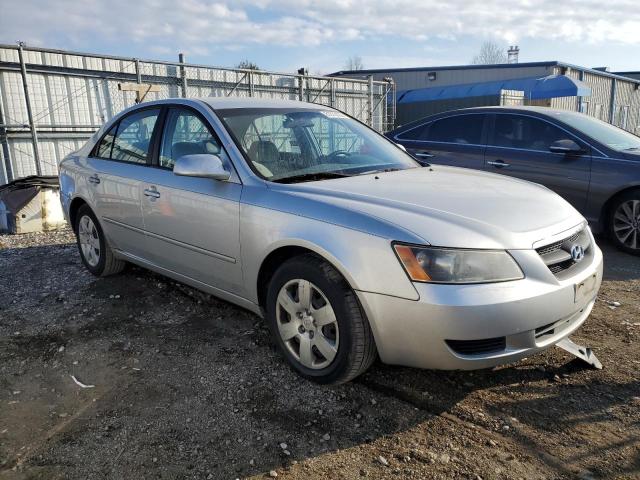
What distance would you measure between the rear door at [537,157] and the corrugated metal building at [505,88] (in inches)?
606

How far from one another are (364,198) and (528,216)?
90cm

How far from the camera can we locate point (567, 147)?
5.85m

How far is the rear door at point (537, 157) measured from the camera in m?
5.85

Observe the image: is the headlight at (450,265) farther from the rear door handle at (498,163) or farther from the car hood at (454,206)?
the rear door handle at (498,163)

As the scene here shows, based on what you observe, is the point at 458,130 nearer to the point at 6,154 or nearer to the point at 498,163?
the point at 498,163

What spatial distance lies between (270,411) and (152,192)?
195 centimetres

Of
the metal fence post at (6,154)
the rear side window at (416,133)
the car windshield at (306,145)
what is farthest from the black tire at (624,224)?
the metal fence post at (6,154)

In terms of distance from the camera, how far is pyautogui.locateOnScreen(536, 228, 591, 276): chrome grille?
2.69 meters

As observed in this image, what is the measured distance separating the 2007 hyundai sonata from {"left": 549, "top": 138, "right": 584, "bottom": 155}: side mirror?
256 cm

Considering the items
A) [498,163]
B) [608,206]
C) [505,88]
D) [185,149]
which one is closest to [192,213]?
[185,149]

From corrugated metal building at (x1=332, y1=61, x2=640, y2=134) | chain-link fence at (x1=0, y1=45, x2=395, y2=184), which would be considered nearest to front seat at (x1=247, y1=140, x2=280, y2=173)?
chain-link fence at (x1=0, y1=45, x2=395, y2=184)

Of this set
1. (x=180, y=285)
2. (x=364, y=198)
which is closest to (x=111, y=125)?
(x=180, y=285)

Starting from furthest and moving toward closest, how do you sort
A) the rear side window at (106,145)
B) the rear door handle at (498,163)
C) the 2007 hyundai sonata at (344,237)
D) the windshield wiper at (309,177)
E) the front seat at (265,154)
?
the rear door handle at (498,163)
the rear side window at (106,145)
the front seat at (265,154)
the windshield wiper at (309,177)
the 2007 hyundai sonata at (344,237)

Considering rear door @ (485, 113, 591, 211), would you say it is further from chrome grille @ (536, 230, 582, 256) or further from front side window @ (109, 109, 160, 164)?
front side window @ (109, 109, 160, 164)
